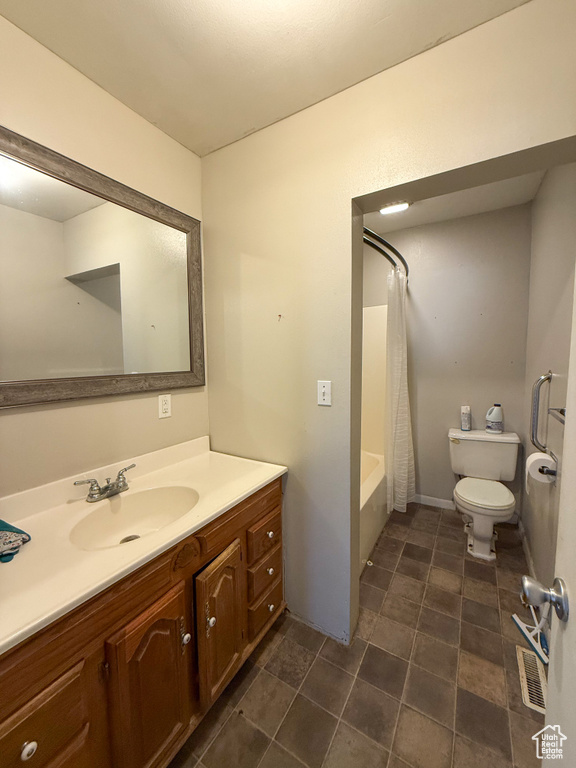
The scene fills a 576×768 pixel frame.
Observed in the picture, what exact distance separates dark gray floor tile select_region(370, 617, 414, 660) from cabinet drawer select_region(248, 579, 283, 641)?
0.50m

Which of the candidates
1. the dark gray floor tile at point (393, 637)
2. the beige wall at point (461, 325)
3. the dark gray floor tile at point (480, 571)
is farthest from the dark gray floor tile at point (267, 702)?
the beige wall at point (461, 325)

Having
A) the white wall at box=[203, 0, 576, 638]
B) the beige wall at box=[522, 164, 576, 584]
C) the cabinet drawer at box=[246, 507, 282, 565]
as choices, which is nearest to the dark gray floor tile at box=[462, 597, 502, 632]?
the beige wall at box=[522, 164, 576, 584]

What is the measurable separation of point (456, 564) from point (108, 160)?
2922 millimetres

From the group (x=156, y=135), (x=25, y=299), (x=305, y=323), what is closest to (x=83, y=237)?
(x=25, y=299)

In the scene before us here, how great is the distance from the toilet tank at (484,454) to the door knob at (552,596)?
1896 millimetres

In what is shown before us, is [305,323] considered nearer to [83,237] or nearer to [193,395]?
[193,395]

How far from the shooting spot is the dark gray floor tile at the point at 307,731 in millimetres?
1013

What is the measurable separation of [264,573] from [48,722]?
0.83 meters

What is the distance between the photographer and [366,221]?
249cm

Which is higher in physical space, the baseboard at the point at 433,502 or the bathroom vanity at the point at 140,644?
the bathroom vanity at the point at 140,644

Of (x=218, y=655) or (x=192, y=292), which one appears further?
(x=192, y=292)

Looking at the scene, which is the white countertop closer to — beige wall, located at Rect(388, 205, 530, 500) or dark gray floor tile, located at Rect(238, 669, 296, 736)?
dark gray floor tile, located at Rect(238, 669, 296, 736)

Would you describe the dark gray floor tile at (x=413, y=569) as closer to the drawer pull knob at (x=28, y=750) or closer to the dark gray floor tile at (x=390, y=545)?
the dark gray floor tile at (x=390, y=545)

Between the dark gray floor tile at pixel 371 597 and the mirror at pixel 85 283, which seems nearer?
the mirror at pixel 85 283
